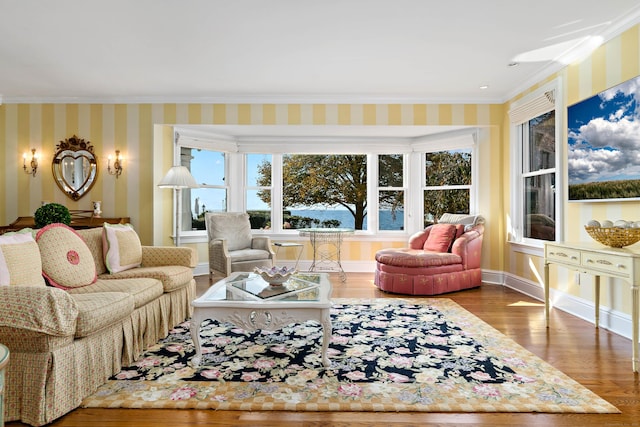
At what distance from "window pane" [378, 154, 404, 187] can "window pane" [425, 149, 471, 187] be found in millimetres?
438

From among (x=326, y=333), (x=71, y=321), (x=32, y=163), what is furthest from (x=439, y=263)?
(x=32, y=163)

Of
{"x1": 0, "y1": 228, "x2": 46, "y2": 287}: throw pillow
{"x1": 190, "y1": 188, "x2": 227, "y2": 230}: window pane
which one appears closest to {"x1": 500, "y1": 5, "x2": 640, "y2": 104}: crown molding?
{"x1": 190, "y1": 188, "x2": 227, "y2": 230}: window pane

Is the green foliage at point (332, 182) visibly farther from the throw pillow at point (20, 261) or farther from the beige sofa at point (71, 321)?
the throw pillow at point (20, 261)

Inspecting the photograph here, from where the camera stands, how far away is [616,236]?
2723mm

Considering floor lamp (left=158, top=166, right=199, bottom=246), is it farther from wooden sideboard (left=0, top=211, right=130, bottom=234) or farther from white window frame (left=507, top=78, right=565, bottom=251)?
white window frame (left=507, top=78, right=565, bottom=251)

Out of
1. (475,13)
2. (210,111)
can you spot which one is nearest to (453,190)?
(475,13)

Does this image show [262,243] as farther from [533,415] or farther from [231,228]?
[533,415]

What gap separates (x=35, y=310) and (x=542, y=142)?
16.2ft

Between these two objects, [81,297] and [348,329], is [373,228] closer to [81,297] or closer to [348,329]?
[348,329]

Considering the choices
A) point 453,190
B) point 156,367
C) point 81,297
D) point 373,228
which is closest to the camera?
point 81,297

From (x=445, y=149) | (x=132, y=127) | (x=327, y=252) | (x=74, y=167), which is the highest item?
(x=132, y=127)

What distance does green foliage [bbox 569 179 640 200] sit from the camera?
300 cm

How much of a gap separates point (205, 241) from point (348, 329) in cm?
338

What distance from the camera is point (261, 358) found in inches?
102
